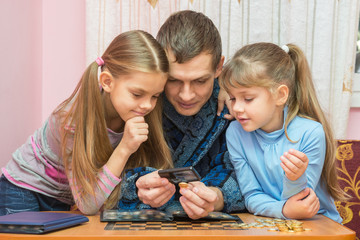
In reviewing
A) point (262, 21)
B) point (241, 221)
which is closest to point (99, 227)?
point (241, 221)

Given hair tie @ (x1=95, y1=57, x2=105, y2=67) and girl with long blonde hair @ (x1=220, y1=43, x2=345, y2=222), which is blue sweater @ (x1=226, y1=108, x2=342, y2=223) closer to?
girl with long blonde hair @ (x1=220, y1=43, x2=345, y2=222)

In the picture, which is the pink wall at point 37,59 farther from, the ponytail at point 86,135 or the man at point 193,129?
the man at point 193,129

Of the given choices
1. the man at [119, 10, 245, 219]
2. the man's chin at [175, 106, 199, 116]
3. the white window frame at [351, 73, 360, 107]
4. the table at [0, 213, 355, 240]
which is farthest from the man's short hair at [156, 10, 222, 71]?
the white window frame at [351, 73, 360, 107]

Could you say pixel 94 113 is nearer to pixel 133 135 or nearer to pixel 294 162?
pixel 133 135

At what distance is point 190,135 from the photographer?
5.51ft

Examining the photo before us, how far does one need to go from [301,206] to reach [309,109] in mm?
389

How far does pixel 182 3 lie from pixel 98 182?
1.16 metres

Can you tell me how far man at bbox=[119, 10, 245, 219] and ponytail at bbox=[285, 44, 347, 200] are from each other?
0.88 feet

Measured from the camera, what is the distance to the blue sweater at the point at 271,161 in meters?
1.41

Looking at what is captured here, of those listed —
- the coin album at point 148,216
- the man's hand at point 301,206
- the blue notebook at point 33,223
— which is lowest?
the coin album at point 148,216

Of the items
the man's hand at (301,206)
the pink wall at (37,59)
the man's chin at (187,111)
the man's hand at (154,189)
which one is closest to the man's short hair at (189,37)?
the man's chin at (187,111)

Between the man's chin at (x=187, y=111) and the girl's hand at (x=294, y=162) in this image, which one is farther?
the man's chin at (x=187, y=111)

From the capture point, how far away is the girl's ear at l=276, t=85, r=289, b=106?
1.47 m

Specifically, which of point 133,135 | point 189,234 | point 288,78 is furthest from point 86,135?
point 288,78
